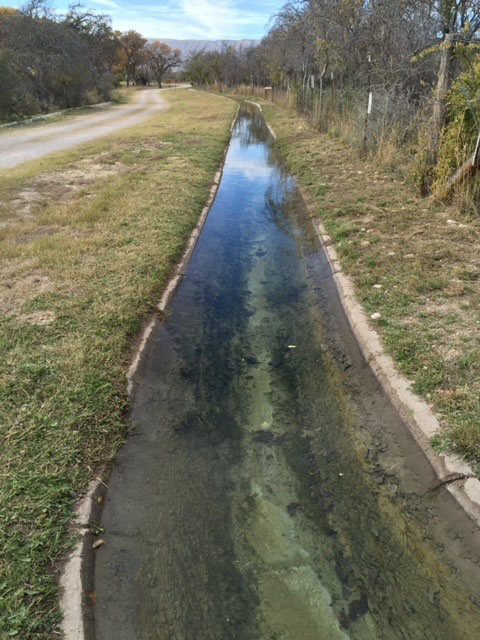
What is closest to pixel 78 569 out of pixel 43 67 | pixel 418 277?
pixel 418 277

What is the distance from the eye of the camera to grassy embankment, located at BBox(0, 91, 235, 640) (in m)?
2.54

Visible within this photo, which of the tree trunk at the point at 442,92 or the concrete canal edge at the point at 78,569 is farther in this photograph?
the tree trunk at the point at 442,92

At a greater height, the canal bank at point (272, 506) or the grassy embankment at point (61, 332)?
the grassy embankment at point (61, 332)

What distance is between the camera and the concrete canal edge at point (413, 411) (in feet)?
9.63

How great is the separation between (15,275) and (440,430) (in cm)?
506

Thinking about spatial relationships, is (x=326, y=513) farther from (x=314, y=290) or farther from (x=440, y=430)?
(x=314, y=290)

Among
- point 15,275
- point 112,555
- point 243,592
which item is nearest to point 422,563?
point 243,592

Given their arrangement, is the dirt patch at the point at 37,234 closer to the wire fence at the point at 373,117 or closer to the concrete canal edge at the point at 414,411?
the concrete canal edge at the point at 414,411

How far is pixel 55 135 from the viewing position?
736 inches

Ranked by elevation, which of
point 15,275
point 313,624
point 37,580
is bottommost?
point 313,624

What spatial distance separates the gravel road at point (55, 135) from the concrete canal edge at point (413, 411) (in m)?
11.2

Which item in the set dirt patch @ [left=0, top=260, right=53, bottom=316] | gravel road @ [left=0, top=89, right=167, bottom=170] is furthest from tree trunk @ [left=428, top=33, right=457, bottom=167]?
gravel road @ [left=0, top=89, right=167, bottom=170]

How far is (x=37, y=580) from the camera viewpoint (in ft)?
7.68

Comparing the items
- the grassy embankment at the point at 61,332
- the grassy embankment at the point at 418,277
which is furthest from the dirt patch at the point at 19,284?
the grassy embankment at the point at 418,277
